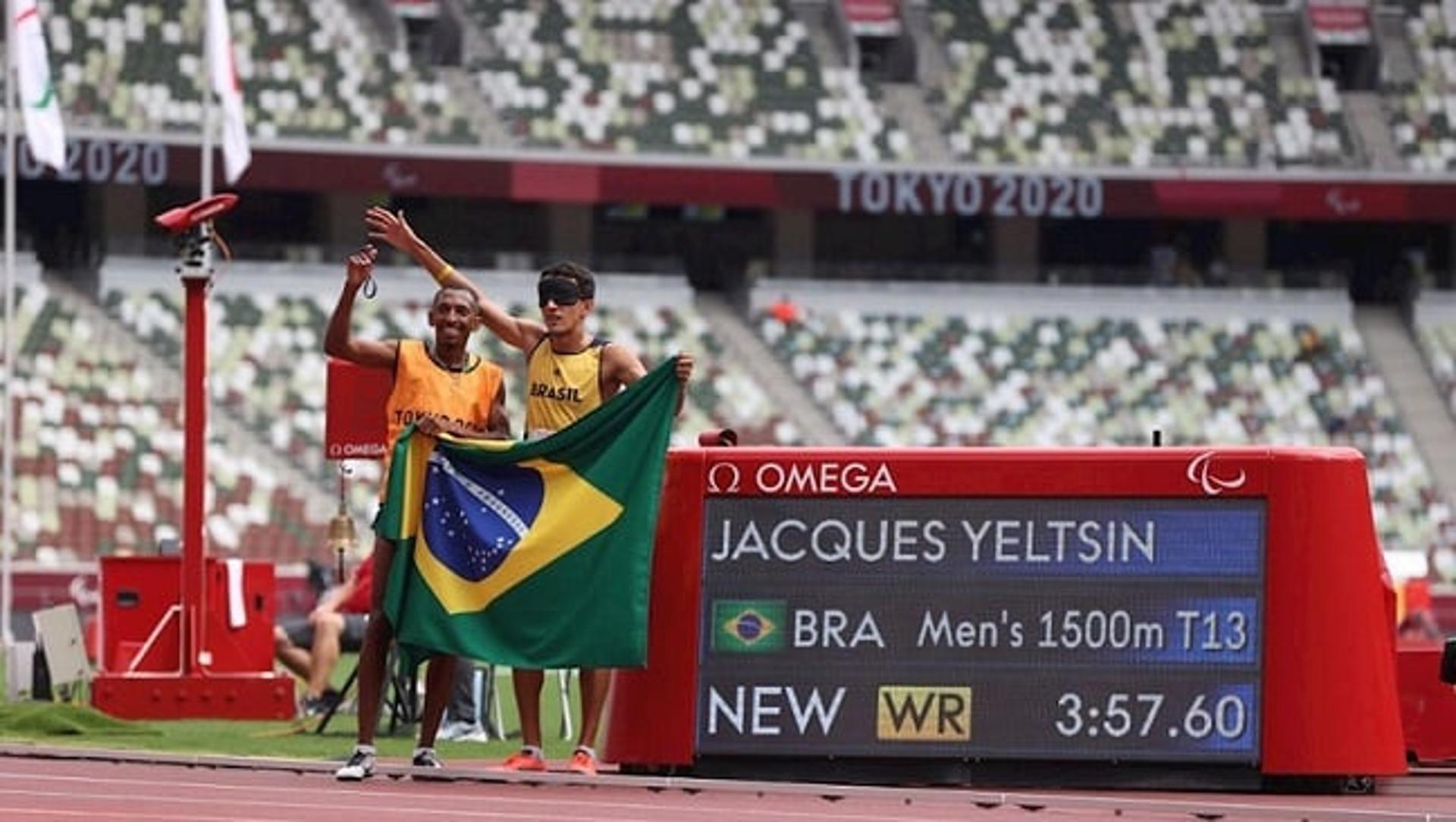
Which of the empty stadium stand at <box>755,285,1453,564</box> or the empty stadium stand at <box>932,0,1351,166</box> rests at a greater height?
the empty stadium stand at <box>932,0,1351,166</box>

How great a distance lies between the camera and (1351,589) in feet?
42.1

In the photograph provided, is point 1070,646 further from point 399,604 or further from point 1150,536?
point 399,604

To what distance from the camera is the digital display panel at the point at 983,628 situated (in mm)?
12844

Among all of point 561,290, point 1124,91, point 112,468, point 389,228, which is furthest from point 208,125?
point 1124,91

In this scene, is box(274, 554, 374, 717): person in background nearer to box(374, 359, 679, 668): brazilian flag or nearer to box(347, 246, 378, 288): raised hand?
box(374, 359, 679, 668): brazilian flag

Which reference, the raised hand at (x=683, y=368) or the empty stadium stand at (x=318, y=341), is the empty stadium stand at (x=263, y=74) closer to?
the empty stadium stand at (x=318, y=341)

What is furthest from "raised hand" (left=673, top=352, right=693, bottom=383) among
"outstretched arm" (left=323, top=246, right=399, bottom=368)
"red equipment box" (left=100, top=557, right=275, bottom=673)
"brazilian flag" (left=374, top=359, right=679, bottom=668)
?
"red equipment box" (left=100, top=557, right=275, bottom=673)

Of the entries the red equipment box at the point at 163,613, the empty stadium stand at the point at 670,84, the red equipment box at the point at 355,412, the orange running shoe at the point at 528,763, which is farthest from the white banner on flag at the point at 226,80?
the empty stadium stand at the point at 670,84

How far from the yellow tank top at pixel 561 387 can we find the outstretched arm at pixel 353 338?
20.2 inches

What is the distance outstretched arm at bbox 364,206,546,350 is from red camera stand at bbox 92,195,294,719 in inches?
184

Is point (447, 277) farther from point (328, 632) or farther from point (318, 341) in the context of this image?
point (318, 341)

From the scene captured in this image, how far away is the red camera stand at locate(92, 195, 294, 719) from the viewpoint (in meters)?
18.7

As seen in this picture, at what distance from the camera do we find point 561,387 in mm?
13609

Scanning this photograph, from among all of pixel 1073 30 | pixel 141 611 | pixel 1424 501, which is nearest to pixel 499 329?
pixel 141 611
